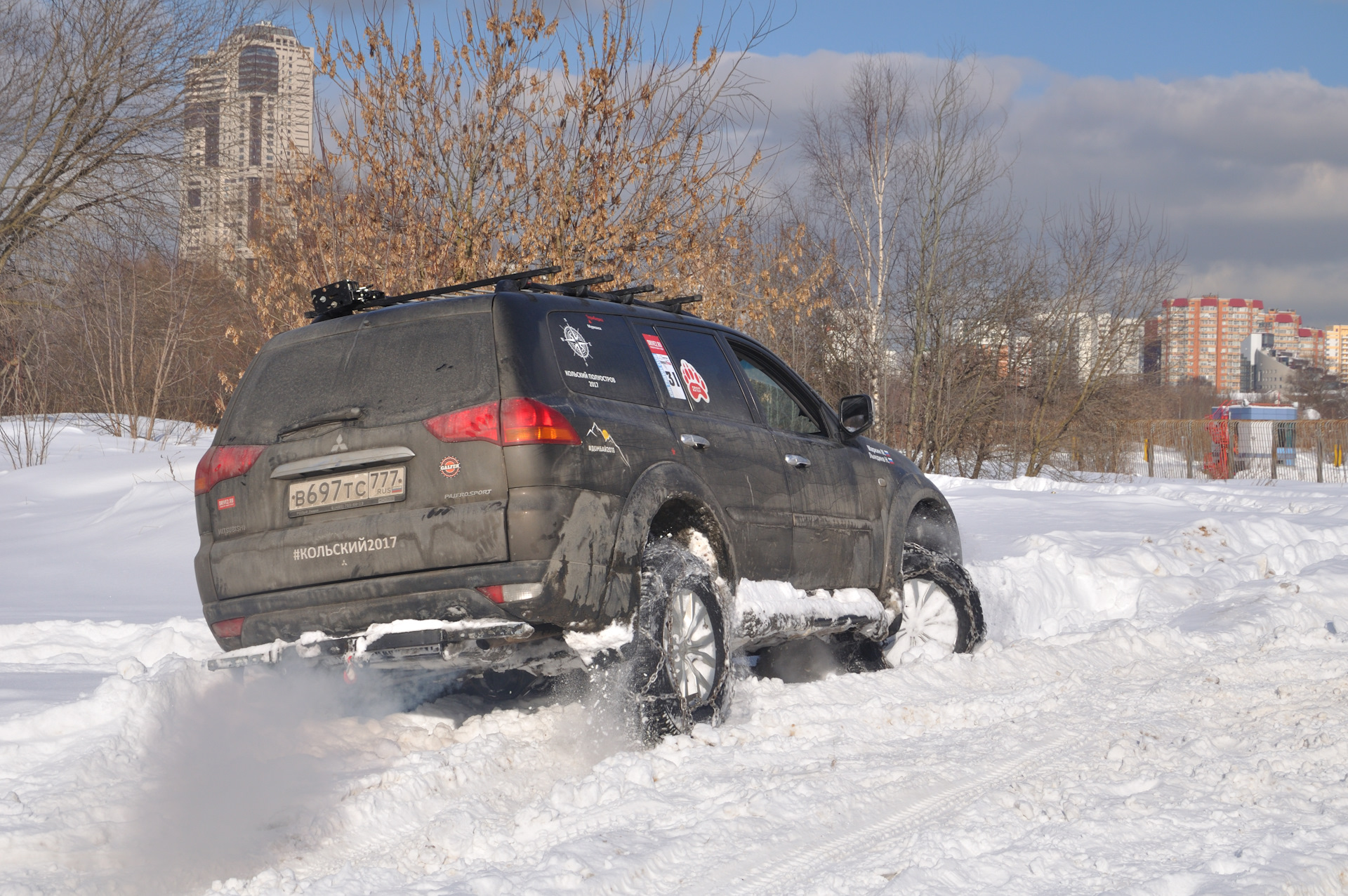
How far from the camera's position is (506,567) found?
3836 millimetres

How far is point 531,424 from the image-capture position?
12.8 feet

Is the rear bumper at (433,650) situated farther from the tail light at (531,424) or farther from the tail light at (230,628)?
the tail light at (531,424)

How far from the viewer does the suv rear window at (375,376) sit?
4.07 m

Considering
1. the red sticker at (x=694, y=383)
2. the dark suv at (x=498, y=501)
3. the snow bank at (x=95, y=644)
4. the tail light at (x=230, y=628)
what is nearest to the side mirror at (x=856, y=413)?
the dark suv at (x=498, y=501)

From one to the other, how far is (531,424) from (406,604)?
0.77 meters

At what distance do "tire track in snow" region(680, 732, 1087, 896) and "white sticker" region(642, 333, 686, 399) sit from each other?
1989mm

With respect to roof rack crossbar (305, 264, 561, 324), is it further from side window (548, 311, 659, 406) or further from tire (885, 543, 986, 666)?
tire (885, 543, 986, 666)

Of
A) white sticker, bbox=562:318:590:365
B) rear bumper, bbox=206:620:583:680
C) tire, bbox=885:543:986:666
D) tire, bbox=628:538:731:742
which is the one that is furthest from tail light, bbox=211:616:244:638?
tire, bbox=885:543:986:666

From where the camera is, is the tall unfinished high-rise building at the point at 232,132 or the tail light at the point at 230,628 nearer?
the tail light at the point at 230,628

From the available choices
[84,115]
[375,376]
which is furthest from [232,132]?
[375,376]

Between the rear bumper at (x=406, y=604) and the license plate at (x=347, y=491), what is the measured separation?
0.29 metres

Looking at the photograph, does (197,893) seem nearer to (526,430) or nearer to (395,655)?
(395,655)

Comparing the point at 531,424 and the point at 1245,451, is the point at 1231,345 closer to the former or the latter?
the point at 1245,451

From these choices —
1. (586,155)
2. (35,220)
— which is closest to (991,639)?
(586,155)
